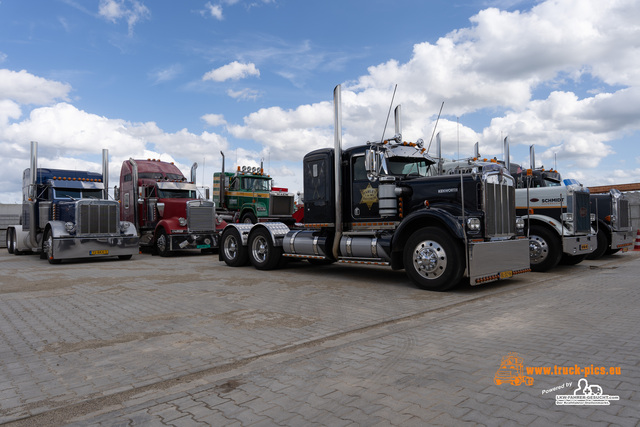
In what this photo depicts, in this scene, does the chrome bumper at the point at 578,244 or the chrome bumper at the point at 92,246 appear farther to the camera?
the chrome bumper at the point at 92,246

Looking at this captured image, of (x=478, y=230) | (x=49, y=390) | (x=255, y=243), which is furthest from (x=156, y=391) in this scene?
(x=255, y=243)

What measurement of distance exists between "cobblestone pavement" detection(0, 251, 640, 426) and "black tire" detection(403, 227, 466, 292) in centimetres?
28

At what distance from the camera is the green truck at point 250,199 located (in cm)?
2127

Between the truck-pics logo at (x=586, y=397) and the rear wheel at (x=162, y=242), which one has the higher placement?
the rear wheel at (x=162, y=242)

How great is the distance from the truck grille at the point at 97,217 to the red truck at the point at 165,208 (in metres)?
1.86

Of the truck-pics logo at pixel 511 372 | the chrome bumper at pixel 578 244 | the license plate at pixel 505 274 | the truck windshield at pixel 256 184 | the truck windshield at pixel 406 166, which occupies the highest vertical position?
the truck windshield at pixel 256 184

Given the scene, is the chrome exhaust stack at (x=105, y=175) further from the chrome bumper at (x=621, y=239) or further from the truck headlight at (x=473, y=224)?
the chrome bumper at (x=621, y=239)

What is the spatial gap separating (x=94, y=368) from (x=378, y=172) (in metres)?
6.23

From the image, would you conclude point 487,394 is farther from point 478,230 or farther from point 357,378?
point 478,230

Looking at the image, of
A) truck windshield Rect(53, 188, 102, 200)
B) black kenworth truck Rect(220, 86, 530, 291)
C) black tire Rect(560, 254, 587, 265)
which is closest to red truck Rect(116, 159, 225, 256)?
truck windshield Rect(53, 188, 102, 200)

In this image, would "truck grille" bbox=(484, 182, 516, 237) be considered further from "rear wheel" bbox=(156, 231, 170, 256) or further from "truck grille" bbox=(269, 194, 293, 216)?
"truck grille" bbox=(269, 194, 293, 216)

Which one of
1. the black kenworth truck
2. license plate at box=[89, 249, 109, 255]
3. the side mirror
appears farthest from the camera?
license plate at box=[89, 249, 109, 255]

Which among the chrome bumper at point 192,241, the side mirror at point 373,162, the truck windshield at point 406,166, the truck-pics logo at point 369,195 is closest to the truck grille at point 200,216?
the chrome bumper at point 192,241

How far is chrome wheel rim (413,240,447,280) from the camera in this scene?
7.91m
